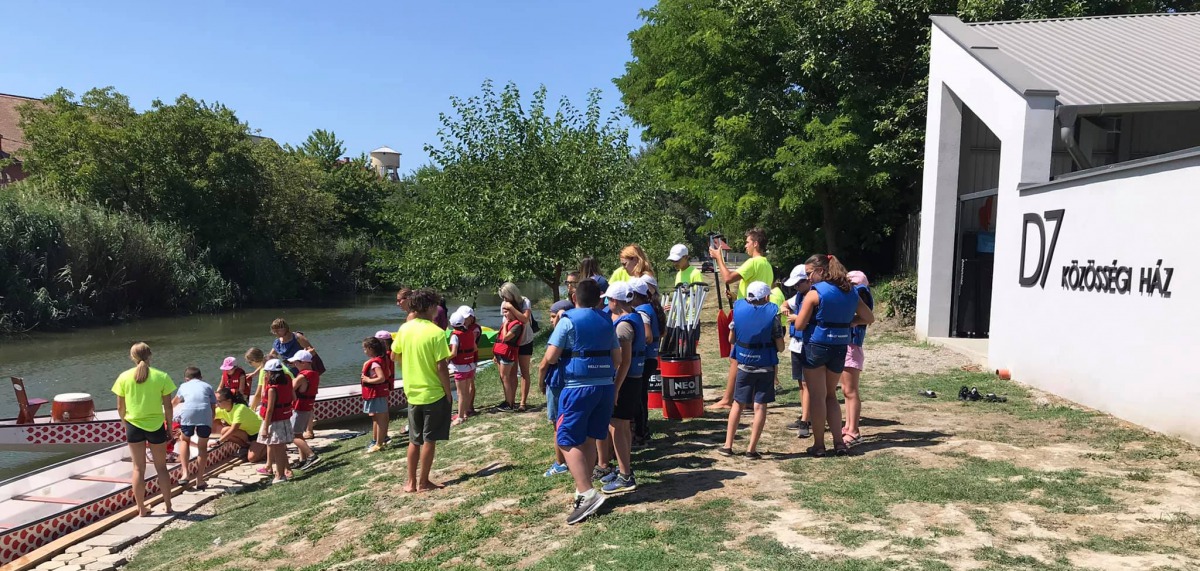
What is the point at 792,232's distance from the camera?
25.2 metres

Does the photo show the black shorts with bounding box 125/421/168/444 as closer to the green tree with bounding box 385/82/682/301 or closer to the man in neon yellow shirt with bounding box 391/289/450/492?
the man in neon yellow shirt with bounding box 391/289/450/492

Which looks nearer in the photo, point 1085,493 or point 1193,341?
point 1085,493

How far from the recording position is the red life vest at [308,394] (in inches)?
358

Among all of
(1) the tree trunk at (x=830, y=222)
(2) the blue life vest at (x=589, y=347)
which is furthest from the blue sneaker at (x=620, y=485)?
(1) the tree trunk at (x=830, y=222)

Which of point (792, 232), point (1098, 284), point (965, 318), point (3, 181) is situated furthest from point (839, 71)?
point (3, 181)

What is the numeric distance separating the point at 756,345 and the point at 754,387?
35 cm

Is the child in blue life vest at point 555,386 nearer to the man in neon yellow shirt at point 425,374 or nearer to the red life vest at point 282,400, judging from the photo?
the man in neon yellow shirt at point 425,374

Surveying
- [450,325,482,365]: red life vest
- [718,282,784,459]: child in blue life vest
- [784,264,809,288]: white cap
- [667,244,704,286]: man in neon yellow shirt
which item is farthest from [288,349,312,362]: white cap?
[784,264,809,288]: white cap

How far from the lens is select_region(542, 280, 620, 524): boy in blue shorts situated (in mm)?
5309

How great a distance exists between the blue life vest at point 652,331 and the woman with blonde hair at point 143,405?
5.07 m

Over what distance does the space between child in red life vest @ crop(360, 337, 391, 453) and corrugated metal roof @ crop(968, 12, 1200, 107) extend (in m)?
9.78

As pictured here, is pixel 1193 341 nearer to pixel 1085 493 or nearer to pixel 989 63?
pixel 1085 493

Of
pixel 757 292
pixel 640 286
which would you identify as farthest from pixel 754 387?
pixel 640 286

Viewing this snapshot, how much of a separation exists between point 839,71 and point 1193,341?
1407cm
